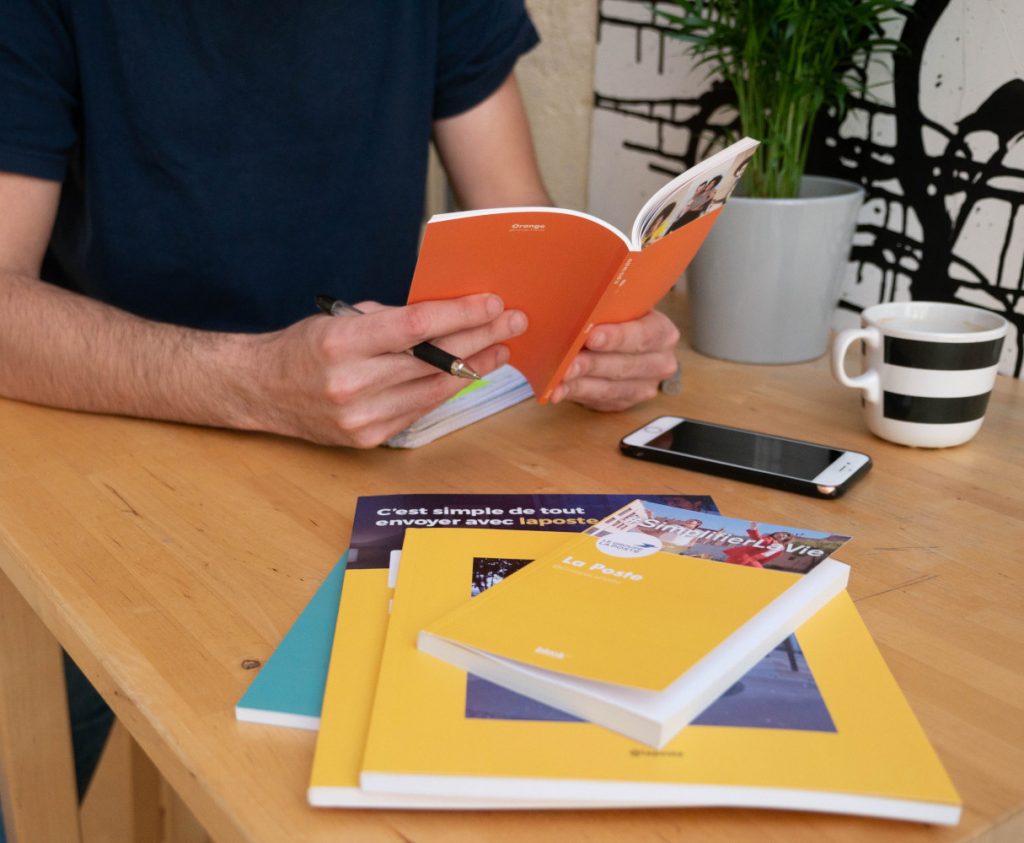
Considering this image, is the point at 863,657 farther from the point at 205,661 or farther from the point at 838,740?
Answer: the point at 205,661

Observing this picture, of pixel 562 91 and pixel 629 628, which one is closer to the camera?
pixel 629 628

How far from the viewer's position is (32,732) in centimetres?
99

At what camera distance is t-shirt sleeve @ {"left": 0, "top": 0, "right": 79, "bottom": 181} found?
1.02 m

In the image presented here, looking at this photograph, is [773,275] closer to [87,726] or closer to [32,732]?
[32,732]

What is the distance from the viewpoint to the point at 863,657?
0.55 meters

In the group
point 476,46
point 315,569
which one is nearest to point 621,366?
point 315,569

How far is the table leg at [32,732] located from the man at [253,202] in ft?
0.71

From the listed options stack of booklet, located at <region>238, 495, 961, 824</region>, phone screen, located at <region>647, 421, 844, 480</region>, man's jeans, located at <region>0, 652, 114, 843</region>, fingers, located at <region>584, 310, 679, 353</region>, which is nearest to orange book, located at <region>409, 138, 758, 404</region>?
fingers, located at <region>584, 310, 679, 353</region>

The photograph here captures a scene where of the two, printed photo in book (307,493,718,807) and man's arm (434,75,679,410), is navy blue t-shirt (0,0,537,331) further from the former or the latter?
printed photo in book (307,493,718,807)

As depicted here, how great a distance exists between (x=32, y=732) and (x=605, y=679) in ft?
2.44

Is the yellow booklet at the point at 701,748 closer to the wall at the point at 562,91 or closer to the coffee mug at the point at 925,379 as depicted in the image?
the coffee mug at the point at 925,379

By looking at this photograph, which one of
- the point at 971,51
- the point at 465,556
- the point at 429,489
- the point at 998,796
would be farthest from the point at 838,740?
the point at 971,51

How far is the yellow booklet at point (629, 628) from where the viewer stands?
0.49m

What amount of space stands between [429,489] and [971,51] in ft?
2.38
